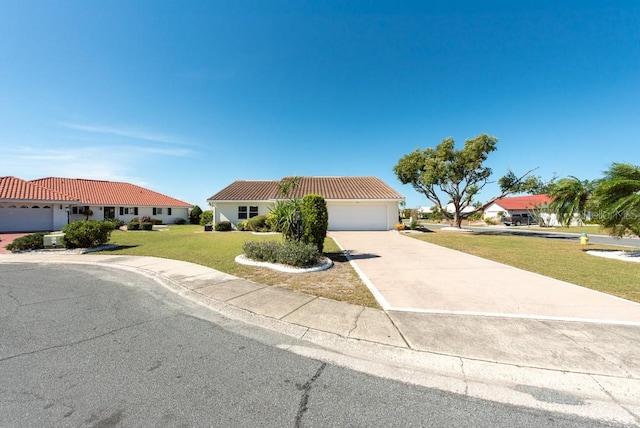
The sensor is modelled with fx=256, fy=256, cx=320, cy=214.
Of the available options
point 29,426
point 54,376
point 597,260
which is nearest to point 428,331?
point 29,426

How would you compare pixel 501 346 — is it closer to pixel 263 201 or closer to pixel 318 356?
pixel 318 356

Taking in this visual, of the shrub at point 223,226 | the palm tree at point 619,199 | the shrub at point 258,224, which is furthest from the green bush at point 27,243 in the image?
the palm tree at point 619,199

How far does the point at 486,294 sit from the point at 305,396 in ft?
16.1

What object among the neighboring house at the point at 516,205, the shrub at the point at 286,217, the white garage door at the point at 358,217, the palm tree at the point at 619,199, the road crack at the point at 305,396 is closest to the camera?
the road crack at the point at 305,396

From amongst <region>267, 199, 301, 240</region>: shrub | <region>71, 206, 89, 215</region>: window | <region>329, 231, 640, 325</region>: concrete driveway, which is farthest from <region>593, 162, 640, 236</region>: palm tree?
<region>71, 206, 89, 215</region>: window

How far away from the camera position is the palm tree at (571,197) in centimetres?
1298

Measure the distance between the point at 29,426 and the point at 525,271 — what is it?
412 inches

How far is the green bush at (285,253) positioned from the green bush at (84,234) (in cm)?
851

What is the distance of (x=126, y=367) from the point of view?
3068mm

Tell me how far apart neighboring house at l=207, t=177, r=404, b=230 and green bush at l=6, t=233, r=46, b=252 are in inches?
466

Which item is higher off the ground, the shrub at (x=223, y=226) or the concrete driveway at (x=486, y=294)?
the shrub at (x=223, y=226)

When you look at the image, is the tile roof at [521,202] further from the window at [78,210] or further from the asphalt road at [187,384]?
the window at [78,210]

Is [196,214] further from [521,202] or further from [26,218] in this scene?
[521,202]

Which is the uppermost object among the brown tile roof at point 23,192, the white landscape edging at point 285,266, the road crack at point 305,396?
the brown tile roof at point 23,192
